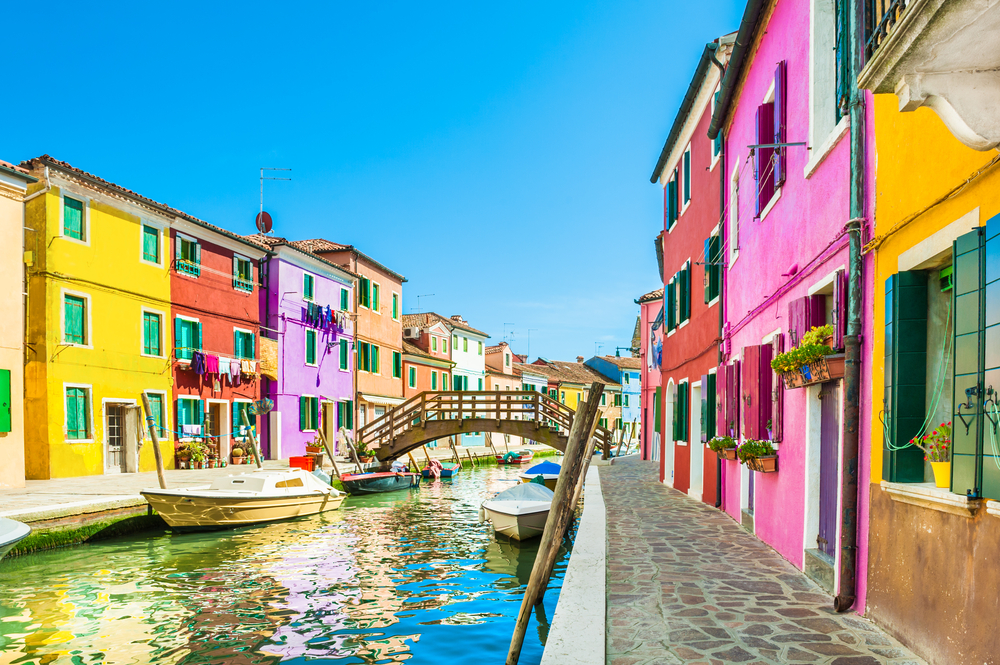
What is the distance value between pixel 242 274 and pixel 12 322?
34.6 feet

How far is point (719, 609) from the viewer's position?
5.97m

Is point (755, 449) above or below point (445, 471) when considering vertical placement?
above

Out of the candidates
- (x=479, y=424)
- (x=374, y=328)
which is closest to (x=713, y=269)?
(x=479, y=424)

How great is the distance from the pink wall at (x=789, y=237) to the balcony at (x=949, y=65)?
2.47m

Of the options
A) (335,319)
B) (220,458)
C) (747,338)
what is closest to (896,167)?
(747,338)

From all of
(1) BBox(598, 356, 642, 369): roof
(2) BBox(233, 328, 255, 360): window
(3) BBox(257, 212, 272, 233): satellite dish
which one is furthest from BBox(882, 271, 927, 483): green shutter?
(1) BBox(598, 356, 642, 369): roof

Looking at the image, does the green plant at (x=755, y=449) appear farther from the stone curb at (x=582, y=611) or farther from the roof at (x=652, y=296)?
the roof at (x=652, y=296)

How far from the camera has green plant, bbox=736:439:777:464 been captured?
842 cm

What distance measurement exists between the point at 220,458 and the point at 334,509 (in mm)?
7235

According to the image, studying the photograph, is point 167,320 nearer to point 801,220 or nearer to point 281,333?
point 281,333

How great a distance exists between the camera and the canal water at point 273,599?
26.9ft

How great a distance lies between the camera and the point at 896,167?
503 cm

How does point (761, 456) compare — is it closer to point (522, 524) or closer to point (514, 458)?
point (522, 524)

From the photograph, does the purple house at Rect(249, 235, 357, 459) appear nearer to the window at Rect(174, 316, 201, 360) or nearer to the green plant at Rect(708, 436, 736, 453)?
the window at Rect(174, 316, 201, 360)
